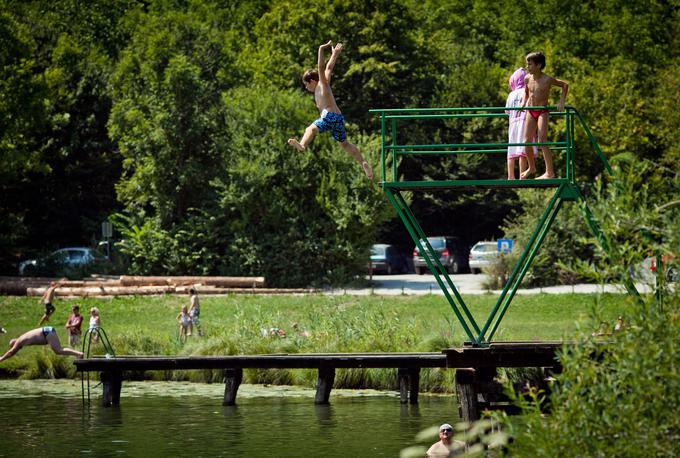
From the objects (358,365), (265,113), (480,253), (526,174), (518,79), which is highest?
(265,113)

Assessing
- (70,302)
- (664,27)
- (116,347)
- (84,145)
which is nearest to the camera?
(116,347)

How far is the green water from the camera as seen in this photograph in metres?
20.6

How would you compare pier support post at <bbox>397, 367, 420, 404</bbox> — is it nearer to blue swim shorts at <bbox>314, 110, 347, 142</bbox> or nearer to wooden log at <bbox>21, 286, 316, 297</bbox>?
blue swim shorts at <bbox>314, 110, 347, 142</bbox>

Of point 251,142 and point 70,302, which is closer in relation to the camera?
point 70,302

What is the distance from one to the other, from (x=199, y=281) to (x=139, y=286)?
2194mm

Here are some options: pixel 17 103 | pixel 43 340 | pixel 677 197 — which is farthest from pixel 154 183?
pixel 677 197

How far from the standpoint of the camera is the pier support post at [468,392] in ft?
60.7

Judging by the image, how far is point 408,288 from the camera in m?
48.1

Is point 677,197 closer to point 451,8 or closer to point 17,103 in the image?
point 17,103

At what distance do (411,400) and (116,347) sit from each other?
27.3ft

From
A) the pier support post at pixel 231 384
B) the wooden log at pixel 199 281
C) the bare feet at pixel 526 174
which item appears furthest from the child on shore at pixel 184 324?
the bare feet at pixel 526 174

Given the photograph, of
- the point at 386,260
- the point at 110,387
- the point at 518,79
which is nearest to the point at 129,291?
the point at 386,260

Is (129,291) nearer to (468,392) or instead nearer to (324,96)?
(324,96)

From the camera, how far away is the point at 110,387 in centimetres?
2572
